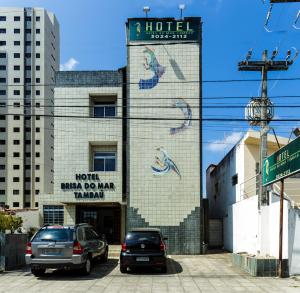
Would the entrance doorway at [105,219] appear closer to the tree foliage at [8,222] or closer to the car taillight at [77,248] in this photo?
the tree foliage at [8,222]

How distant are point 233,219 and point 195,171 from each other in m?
3.33

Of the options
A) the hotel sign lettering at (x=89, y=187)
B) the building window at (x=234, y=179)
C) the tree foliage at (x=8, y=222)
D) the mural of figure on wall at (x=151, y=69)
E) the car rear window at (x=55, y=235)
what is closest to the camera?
the car rear window at (x=55, y=235)

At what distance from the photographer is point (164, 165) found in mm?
26812

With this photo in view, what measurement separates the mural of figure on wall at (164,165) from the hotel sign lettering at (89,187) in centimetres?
329

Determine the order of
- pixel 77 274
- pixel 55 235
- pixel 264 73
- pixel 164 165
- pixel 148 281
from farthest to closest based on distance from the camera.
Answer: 1. pixel 164 165
2. pixel 264 73
3. pixel 77 274
4. pixel 55 235
5. pixel 148 281

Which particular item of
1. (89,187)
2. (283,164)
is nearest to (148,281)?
(283,164)

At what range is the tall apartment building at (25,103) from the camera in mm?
100875

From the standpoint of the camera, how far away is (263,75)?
21016 millimetres

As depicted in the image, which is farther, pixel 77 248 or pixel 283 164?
pixel 283 164

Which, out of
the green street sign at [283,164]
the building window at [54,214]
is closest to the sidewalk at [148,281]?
the green street sign at [283,164]

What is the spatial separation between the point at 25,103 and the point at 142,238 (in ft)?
294

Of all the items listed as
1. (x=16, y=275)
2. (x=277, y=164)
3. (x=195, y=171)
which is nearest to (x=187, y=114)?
(x=195, y=171)

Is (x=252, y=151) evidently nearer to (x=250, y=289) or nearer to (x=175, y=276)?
(x=175, y=276)

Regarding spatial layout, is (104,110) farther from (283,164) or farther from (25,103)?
(25,103)
